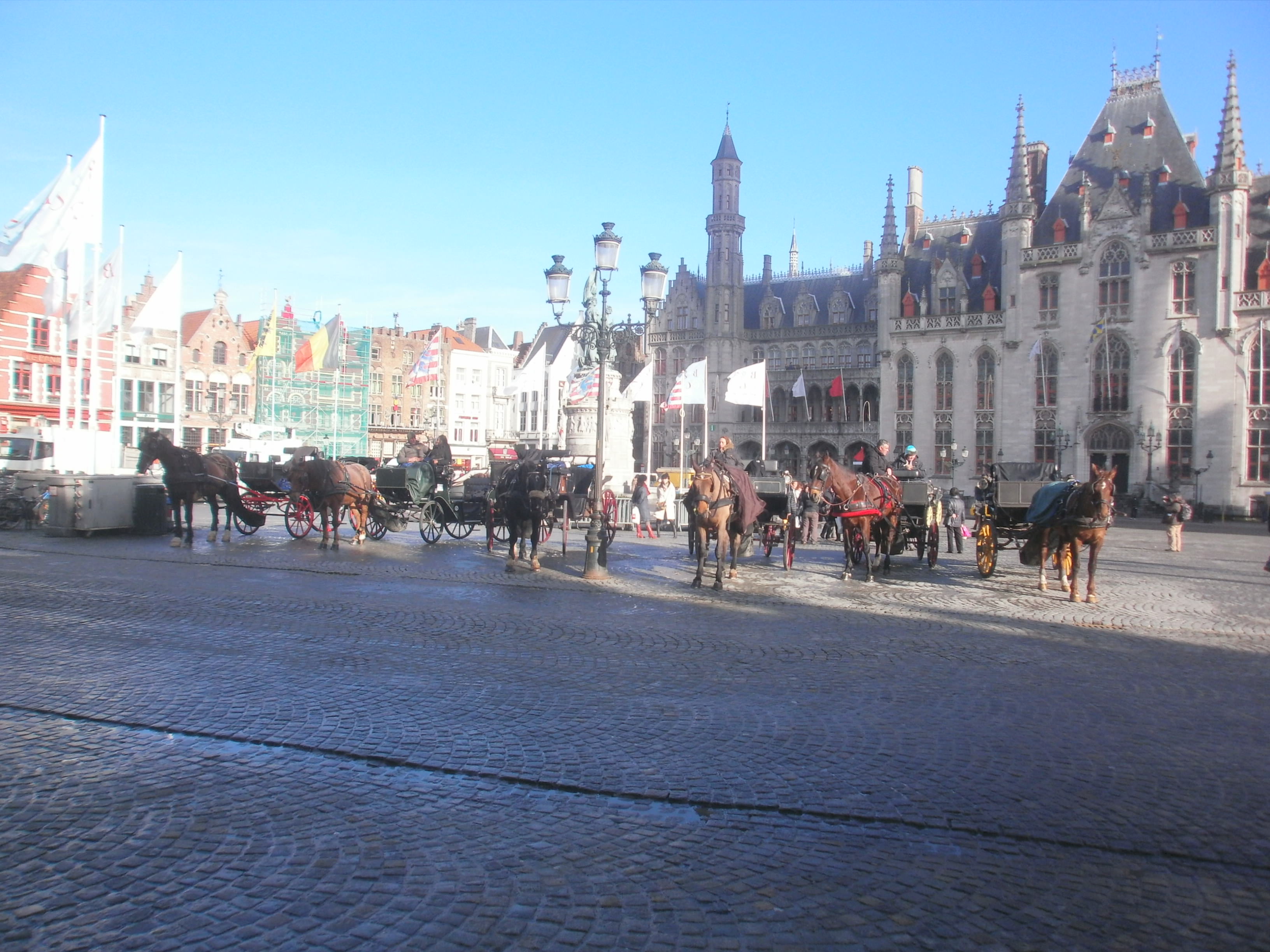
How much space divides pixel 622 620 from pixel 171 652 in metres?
4.57

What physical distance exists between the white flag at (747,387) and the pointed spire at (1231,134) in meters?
26.7

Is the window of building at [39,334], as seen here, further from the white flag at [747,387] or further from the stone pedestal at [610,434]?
the white flag at [747,387]

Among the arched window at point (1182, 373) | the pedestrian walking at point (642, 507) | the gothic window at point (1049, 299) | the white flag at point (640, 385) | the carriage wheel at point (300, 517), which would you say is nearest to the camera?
the carriage wheel at point (300, 517)

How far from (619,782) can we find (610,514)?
15314 mm

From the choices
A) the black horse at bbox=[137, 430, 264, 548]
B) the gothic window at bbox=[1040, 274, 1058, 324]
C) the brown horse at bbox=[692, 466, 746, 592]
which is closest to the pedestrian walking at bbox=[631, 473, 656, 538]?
the black horse at bbox=[137, 430, 264, 548]

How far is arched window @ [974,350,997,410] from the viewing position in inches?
2058

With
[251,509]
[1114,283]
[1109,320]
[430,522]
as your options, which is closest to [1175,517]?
[430,522]

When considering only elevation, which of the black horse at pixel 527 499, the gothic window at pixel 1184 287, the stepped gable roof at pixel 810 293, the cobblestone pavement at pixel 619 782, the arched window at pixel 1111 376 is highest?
the stepped gable roof at pixel 810 293


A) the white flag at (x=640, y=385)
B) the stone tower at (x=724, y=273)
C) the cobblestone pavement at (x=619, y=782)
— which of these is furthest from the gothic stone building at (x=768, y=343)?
the cobblestone pavement at (x=619, y=782)

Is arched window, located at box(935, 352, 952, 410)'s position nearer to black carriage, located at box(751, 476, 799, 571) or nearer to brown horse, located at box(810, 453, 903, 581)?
black carriage, located at box(751, 476, 799, 571)

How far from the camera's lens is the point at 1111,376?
48406 mm

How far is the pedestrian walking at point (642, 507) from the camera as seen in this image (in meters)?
25.8

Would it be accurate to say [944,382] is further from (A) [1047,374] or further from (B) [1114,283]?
(B) [1114,283]

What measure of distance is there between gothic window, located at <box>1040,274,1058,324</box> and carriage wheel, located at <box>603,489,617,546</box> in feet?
118
